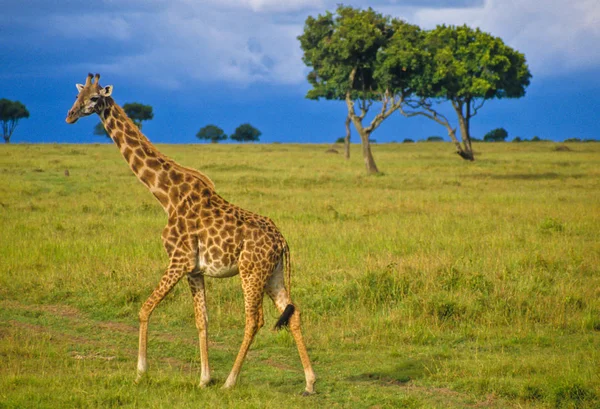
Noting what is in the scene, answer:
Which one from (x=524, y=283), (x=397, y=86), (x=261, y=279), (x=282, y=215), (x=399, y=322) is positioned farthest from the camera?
(x=397, y=86)

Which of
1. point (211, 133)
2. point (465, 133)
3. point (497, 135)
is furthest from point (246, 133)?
point (465, 133)

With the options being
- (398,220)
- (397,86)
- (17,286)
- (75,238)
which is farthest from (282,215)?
(397,86)

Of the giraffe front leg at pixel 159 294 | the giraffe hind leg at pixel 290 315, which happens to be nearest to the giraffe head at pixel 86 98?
the giraffe front leg at pixel 159 294

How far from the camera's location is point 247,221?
7.11 meters

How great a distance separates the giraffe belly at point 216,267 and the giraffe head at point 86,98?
1978 mm

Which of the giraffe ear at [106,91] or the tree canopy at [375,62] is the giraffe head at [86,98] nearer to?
the giraffe ear at [106,91]

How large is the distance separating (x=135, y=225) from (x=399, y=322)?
9.44 m

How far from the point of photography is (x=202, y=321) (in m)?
7.25

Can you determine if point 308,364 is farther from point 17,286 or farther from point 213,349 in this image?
point 17,286

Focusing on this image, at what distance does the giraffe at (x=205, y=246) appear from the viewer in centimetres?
692

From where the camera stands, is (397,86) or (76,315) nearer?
(76,315)

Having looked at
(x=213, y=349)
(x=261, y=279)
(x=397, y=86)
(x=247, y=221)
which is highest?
(x=397, y=86)

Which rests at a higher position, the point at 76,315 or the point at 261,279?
the point at 261,279

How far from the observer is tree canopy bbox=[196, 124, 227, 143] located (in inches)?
3986
